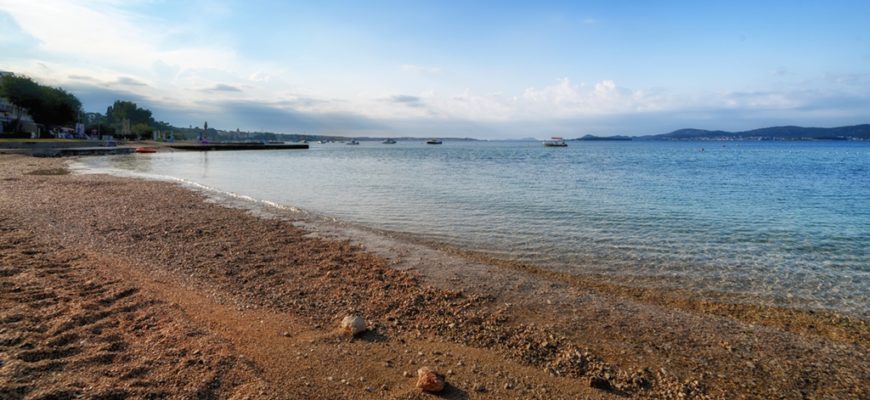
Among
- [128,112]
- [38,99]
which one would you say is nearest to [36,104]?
[38,99]

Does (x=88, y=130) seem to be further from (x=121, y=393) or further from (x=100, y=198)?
(x=121, y=393)

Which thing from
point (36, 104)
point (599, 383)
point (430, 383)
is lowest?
point (599, 383)

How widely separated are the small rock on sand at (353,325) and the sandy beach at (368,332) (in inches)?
3.7

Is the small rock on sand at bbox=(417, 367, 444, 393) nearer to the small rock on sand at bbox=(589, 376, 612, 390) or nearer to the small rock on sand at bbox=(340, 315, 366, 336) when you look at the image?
the small rock on sand at bbox=(340, 315, 366, 336)

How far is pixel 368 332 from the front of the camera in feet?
17.9

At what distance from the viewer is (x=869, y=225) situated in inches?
587

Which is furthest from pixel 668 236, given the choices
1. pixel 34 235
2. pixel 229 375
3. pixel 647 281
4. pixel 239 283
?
pixel 34 235

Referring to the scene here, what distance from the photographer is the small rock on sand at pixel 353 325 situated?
5.32m

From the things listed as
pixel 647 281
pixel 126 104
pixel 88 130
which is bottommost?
pixel 647 281

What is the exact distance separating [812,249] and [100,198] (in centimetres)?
2320

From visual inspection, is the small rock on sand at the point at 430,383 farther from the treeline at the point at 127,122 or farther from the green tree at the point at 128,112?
the green tree at the point at 128,112

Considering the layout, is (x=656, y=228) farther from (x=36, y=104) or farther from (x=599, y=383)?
(x=36, y=104)

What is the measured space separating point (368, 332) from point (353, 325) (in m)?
0.22

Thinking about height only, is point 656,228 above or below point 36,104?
Result: below
